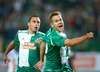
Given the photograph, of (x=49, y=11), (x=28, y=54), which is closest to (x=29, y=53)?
(x=28, y=54)

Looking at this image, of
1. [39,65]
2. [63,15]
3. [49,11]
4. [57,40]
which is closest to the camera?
[57,40]

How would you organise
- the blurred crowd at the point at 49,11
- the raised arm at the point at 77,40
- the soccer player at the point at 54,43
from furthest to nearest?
1. the blurred crowd at the point at 49,11
2. the soccer player at the point at 54,43
3. the raised arm at the point at 77,40

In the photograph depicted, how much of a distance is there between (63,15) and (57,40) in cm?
1191

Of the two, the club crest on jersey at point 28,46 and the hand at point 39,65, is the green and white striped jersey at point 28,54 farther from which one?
the hand at point 39,65

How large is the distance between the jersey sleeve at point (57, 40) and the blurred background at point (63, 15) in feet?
33.0

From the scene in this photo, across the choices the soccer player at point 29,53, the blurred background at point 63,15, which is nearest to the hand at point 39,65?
the soccer player at point 29,53

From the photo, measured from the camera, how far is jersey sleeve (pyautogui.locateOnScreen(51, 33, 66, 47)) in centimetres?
834

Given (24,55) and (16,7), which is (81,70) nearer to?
(16,7)

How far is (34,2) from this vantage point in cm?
2098

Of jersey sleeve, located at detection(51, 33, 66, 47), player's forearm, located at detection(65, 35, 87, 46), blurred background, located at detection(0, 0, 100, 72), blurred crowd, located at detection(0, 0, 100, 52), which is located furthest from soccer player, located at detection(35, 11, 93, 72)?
blurred crowd, located at detection(0, 0, 100, 52)

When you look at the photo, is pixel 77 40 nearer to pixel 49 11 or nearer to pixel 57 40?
pixel 57 40

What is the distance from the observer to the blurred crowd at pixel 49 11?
19825 mm

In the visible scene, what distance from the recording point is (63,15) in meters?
20.3

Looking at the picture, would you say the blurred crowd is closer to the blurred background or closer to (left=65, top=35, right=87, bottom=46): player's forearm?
the blurred background
